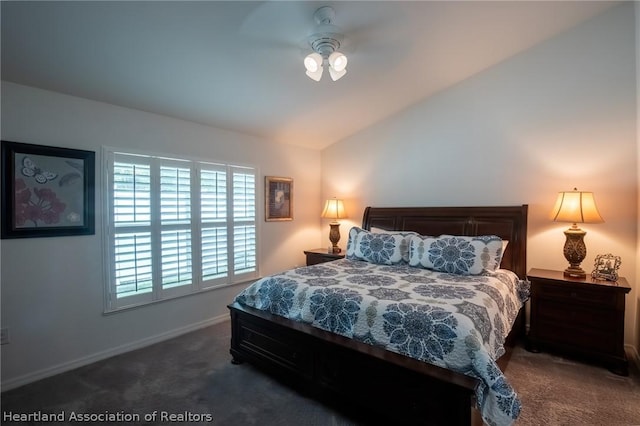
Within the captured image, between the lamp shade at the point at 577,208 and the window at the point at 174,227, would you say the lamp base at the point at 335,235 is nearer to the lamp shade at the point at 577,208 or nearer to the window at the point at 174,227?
the window at the point at 174,227

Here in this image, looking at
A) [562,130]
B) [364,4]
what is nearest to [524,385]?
[562,130]

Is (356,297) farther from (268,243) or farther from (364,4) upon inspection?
(268,243)

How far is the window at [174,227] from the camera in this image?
2.90 m

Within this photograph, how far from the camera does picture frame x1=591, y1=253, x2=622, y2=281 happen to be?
271 cm

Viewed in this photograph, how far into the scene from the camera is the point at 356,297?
218 cm

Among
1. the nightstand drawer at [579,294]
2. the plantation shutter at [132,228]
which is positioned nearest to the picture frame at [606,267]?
the nightstand drawer at [579,294]

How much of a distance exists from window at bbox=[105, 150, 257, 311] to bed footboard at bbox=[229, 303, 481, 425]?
3.46 ft

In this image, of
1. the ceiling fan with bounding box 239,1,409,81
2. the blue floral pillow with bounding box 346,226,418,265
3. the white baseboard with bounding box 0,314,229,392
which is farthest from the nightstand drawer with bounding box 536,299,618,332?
the white baseboard with bounding box 0,314,229,392

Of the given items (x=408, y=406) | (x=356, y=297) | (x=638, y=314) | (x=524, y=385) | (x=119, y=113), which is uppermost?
(x=119, y=113)

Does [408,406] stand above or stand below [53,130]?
below

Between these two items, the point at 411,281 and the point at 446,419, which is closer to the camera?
the point at 446,419

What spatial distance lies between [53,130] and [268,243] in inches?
100

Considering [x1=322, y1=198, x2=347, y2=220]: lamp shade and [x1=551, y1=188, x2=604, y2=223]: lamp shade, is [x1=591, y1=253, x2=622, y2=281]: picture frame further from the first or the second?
[x1=322, y1=198, x2=347, y2=220]: lamp shade

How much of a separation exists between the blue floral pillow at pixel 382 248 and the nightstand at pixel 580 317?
1179 millimetres
